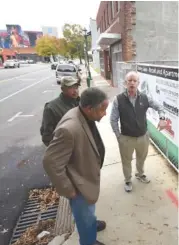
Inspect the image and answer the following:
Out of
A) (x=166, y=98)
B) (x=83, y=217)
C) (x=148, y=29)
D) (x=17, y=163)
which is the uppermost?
(x=148, y=29)

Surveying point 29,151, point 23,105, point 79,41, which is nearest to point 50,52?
point 79,41

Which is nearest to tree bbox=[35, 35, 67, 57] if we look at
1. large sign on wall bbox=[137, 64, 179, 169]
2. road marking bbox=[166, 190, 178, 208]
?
large sign on wall bbox=[137, 64, 179, 169]

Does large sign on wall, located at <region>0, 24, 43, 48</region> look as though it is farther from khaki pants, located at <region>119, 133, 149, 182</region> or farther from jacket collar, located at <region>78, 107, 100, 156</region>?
jacket collar, located at <region>78, 107, 100, 156</region>

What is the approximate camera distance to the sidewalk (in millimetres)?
3047

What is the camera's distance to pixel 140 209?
3.54 meters

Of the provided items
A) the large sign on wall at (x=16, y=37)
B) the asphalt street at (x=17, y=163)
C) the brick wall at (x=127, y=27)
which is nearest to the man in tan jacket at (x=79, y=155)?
the asphalt street at (x=17, y=163)

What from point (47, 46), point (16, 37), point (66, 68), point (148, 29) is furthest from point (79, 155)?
point (16, 37)

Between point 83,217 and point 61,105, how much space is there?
4.83 feet

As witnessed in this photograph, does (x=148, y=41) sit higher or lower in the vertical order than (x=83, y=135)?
higher

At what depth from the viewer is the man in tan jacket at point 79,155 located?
6.83 ft

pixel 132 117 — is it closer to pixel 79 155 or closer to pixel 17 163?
pixel 79 155

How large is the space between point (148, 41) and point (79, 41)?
3618 cm

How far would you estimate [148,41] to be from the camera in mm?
12109

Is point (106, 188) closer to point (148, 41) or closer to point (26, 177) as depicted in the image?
point (26, 177)
